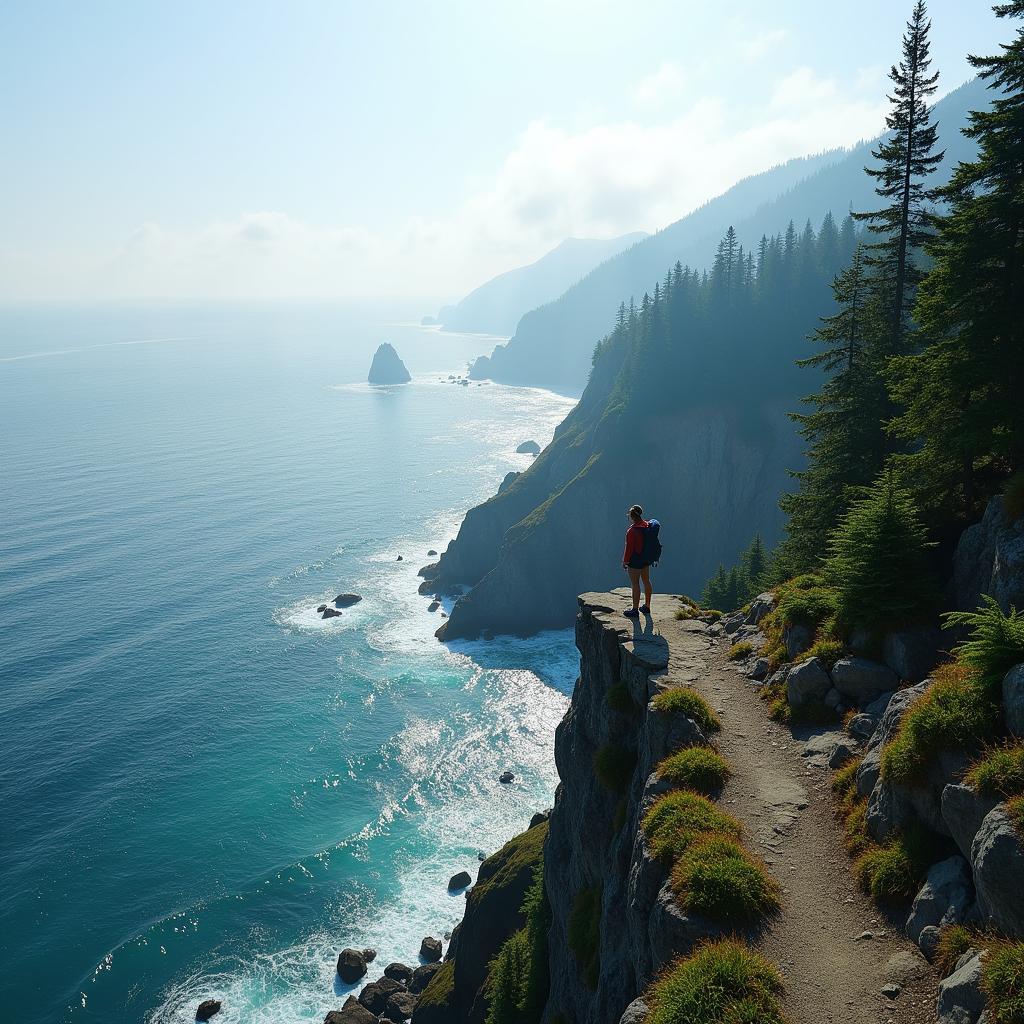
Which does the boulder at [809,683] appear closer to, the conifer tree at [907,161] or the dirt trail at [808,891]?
the dirt trail at [808,891]

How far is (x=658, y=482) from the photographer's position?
119688 mm

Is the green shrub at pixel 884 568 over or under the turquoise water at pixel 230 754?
over

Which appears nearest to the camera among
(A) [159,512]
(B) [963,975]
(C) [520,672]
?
(B) [963,975]

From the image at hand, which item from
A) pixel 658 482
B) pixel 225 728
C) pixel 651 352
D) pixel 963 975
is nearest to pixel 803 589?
pixel 963 975

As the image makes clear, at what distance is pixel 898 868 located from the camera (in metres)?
12.4

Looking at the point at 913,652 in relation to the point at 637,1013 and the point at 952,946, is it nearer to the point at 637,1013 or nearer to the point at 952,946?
the point at 952,946

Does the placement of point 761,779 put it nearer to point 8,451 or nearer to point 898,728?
point 898,728

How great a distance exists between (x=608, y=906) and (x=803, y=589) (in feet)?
39.6

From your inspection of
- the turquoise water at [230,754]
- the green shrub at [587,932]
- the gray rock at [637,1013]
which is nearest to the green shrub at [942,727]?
the gray rock at [637,1013]

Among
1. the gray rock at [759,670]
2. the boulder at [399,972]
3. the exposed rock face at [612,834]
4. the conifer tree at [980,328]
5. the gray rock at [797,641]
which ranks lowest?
the boulder at [399,972]

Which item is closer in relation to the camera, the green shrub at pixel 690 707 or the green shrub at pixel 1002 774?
the green shrub at pixel 1002 774

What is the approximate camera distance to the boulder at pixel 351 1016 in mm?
44312

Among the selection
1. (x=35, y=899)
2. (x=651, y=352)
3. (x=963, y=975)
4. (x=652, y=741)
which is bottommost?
(x=35, y=899)

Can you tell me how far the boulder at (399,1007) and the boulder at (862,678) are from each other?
42.2m
